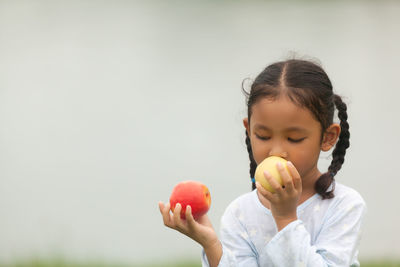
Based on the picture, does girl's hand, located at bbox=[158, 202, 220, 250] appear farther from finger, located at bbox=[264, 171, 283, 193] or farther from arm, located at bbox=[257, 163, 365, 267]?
finger, located at bbox=[264, 171, 283, 193]

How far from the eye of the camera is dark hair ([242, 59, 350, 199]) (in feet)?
8.45

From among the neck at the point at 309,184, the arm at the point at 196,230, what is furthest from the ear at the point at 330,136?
the arm at the point at 196,230

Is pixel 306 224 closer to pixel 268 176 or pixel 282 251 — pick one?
pixel 282 251

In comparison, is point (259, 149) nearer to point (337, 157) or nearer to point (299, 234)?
point (299, 234)

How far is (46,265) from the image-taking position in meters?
5.11

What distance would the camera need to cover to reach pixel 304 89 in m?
2.60

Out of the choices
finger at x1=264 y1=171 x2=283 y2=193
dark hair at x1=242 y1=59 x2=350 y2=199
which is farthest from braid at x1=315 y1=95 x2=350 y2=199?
finger at x1=264 y1=171 x2=283 y2=193

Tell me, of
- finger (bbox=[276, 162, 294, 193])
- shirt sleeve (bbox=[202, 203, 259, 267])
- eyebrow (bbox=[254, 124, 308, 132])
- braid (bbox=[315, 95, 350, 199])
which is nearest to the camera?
finger (bbox=[276, 162, 294, 193])

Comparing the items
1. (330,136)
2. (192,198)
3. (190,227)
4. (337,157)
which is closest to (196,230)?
(190,227)

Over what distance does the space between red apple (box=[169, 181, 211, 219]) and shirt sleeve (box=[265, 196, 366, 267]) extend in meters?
0.35

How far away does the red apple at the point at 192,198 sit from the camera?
267 centimetres

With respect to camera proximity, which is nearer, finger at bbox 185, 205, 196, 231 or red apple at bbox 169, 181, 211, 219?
finger at bbox 185, 205, 196, 231

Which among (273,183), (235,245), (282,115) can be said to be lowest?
(235,245)

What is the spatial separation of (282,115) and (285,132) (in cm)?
7
